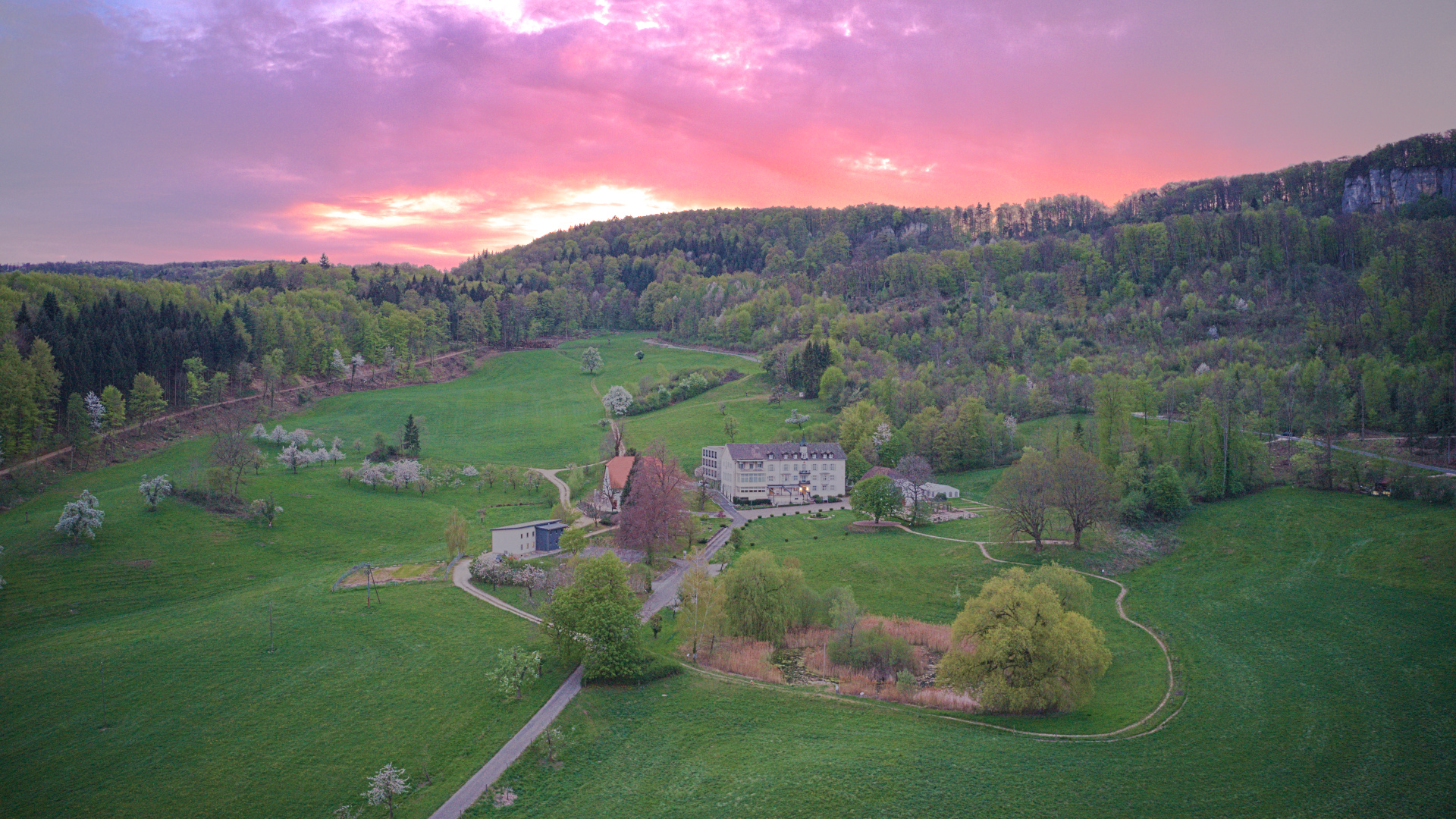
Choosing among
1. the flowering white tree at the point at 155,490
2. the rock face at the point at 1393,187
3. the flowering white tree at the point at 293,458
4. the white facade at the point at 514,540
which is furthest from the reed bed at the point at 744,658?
the rock face at the point at 1393,187

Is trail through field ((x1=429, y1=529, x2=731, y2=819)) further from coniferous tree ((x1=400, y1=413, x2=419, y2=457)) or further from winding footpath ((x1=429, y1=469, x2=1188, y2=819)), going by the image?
coniferous tree ((x1=400, y1=413, x2=419, y2=457))

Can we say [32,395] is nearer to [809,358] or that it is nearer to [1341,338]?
[809,358]

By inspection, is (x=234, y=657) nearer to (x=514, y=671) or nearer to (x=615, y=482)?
(x=514, y=671)

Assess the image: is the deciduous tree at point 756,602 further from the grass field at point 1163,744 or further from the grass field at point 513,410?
the grass field at point 513,410

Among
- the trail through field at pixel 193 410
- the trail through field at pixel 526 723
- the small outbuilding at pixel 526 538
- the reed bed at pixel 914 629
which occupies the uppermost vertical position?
the trail through field at pixel 193 410

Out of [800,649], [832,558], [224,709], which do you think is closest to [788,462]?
[832,558]

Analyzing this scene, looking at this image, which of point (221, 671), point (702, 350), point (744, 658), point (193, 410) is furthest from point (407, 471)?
point (702, 350)

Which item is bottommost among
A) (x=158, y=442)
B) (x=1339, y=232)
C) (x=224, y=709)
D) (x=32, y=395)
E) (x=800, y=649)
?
(x=800, y=649)
